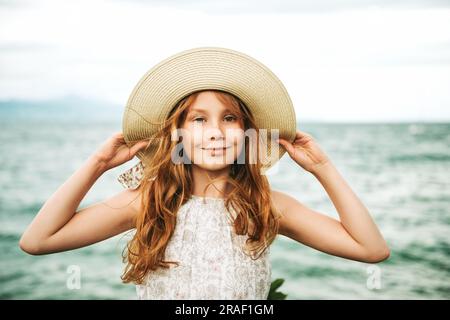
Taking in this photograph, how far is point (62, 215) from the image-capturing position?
1927mm

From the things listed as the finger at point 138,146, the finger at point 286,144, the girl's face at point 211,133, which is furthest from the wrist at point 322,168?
the finger at point 138,146

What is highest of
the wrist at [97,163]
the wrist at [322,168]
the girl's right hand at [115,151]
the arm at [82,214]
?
the girl's right hand at [115,151]

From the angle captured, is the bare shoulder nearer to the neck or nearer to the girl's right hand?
the neck

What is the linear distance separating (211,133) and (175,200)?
1.06 ft

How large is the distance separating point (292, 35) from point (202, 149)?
13761 millimetres

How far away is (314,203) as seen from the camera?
11562 millimetres

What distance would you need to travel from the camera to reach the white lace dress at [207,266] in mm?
1950

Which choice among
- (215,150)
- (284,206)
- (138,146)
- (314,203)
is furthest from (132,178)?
(314,203)

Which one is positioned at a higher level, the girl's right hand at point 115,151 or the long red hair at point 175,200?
the girl's right hand at point 115,151

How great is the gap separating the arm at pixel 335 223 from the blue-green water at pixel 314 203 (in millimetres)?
706

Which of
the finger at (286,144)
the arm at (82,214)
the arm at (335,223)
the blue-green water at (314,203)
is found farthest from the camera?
the blue-green water at (314,203)

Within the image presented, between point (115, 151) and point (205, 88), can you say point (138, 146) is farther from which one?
point (205, 88)

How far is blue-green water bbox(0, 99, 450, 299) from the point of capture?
7.87m

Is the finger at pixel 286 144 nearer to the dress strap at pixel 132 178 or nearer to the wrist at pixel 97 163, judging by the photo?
the dress strap at pixel 132 178
